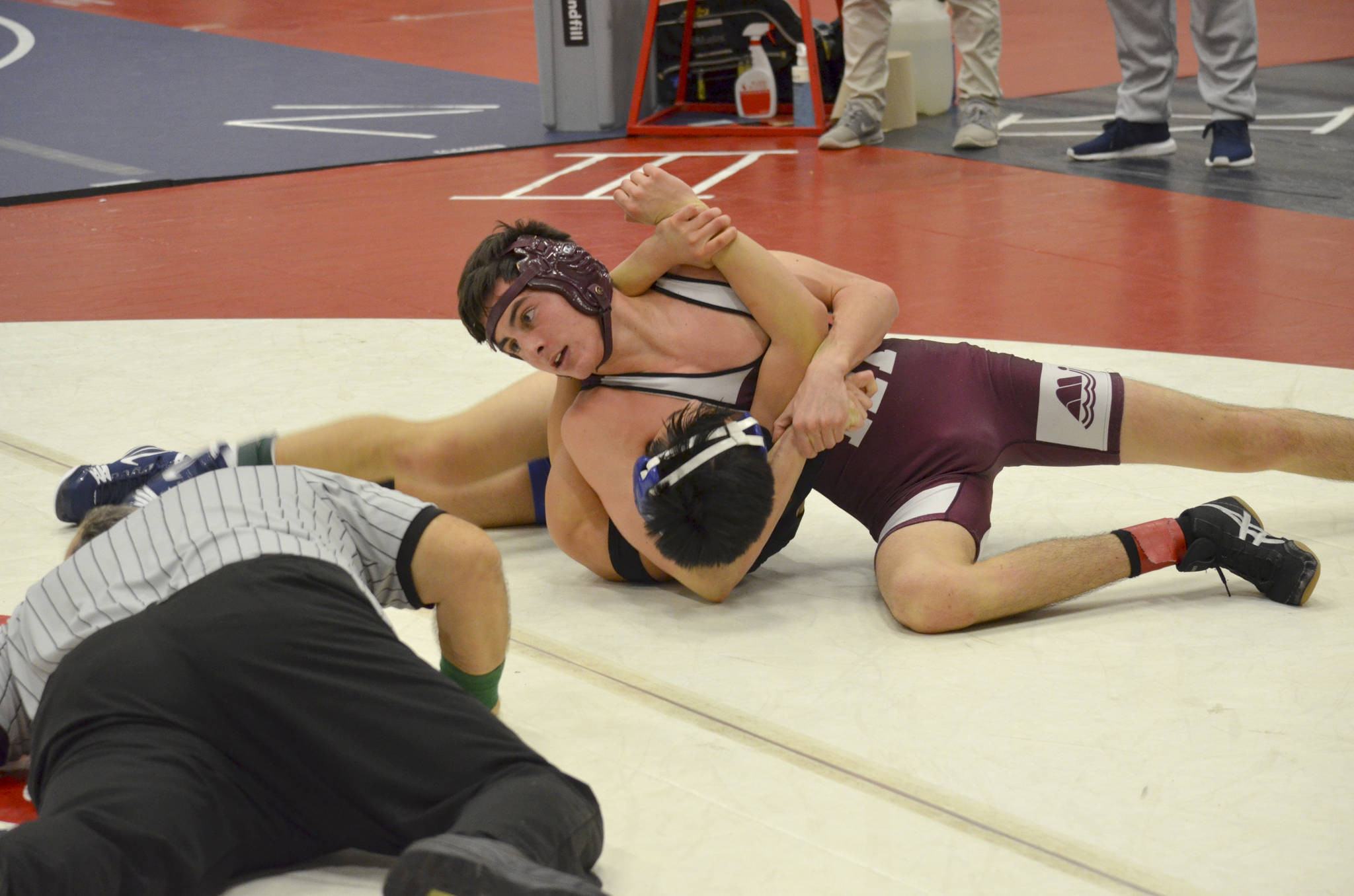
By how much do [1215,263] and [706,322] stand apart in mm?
2681

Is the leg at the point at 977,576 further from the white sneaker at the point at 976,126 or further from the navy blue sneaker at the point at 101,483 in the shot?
the white sneaker at the point at 976,126

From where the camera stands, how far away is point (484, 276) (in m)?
2.40

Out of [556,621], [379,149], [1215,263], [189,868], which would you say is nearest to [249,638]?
[189,868]

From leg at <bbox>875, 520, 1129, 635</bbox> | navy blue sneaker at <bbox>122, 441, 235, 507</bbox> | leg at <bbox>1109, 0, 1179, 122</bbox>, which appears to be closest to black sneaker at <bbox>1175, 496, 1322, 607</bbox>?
leg at <bbox>875, 520, 1129, 635</bbox>

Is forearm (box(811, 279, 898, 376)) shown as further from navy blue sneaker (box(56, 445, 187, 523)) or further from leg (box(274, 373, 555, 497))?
navy blue sneaker (box(56, 445, 187, 523))

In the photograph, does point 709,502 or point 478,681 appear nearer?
point 478,681

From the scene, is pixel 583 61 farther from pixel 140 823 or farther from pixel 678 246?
pixel 140 823

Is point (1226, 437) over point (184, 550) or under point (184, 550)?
under

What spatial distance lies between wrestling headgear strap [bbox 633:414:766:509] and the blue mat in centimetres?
463

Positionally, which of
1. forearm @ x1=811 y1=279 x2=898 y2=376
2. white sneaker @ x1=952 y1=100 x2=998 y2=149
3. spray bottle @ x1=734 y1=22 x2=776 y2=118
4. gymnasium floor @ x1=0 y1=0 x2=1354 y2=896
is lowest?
gymnasium floor @ x1=0 y1=0 x2=1354 y2=896

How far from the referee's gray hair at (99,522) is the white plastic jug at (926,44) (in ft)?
20.7

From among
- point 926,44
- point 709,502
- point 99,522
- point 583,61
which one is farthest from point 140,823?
point 926,44

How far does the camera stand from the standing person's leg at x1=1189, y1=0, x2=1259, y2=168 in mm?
5902

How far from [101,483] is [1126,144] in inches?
194
